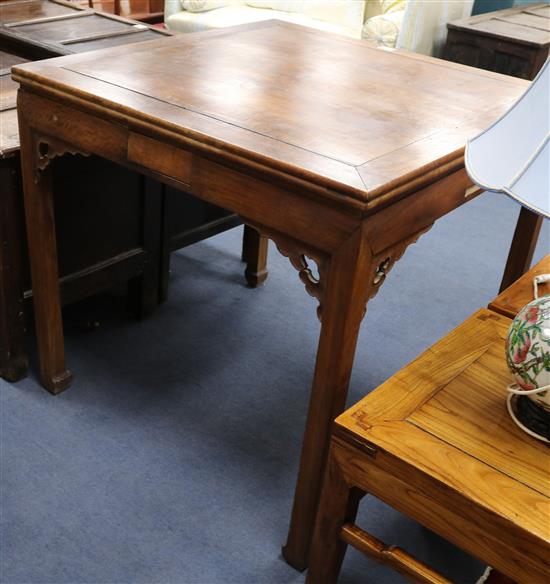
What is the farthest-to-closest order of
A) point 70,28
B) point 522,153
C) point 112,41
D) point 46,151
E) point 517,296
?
point 70,28, point 112,41, point 46,151, point 517,296, point 522,153

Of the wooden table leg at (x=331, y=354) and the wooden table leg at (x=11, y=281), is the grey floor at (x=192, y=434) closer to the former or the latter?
the wooden table leg at (x=11, y=281)

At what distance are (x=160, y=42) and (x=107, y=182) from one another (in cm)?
36

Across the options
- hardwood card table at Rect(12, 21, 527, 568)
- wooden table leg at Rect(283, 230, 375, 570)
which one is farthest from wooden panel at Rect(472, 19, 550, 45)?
wooden table leg at Rect(283, 230, 375, 570)

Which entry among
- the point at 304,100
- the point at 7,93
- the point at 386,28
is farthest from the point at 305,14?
the point at 304,100

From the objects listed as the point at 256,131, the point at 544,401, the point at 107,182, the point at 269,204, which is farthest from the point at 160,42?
the point at 544,401

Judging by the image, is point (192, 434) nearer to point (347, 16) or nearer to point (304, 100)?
point (304, 100)

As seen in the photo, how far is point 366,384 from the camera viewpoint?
6.73 ft

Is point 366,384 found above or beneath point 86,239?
beneath

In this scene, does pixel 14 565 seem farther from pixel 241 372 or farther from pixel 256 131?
pixel 256 131

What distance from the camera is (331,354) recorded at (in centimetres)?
125

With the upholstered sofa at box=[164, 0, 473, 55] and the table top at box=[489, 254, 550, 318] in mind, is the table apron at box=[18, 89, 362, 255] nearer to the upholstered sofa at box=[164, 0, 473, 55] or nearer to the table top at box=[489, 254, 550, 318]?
the table top at box=[489, 254, 550, 318]

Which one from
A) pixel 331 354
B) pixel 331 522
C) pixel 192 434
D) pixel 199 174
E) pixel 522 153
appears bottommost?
pixel 192 434

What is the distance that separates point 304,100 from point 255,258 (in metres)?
1.01

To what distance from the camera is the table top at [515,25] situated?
3523mm
